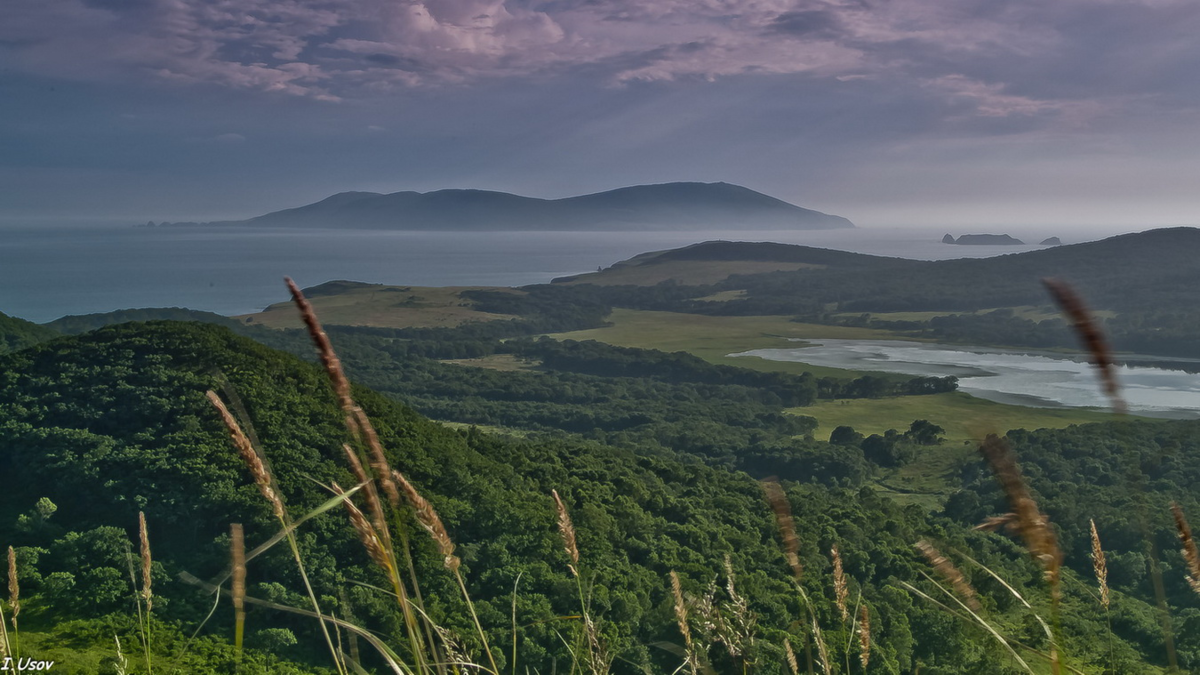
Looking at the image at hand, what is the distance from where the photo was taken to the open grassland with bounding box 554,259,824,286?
134625 mm

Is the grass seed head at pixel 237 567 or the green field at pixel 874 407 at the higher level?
the grass seed head at pixel 237 567

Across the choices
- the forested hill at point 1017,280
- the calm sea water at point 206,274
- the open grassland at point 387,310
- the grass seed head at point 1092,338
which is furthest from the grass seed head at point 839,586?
the forested hill at point 1017,280

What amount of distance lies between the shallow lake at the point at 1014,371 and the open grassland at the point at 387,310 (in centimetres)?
3476

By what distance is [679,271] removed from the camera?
144000 millimetres

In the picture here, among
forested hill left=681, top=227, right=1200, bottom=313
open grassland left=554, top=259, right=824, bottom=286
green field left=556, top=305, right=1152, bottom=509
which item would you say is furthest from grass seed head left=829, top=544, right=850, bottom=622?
open grassland left=554, top=259, right=824, bottom=286

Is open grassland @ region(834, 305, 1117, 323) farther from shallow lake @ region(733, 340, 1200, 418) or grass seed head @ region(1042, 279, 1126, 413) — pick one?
grass seed head @ region(1042, 279, 1126, 413)

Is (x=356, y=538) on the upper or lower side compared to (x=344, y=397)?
lower

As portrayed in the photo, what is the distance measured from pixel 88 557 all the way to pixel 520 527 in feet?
23.6

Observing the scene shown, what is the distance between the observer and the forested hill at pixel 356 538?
11977 mm

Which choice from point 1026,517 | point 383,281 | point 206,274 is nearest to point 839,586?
point 1026,517

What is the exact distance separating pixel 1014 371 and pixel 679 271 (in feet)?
285

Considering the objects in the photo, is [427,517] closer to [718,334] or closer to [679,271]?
[718,334]

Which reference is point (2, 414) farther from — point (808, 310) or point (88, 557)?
point (808, 310)

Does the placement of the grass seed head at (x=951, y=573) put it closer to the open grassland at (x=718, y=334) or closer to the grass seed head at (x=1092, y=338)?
the grass seed head at (x=1092, y=338)
